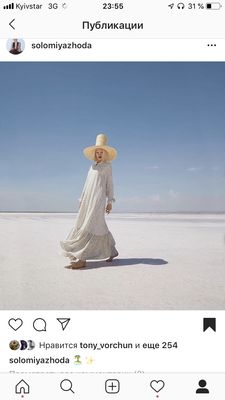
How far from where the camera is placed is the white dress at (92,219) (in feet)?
11.7
